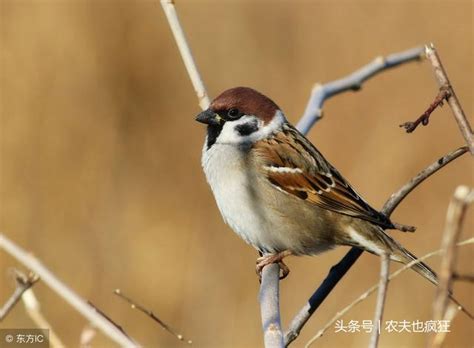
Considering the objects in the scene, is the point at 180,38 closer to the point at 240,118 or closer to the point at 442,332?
the point at 240,118

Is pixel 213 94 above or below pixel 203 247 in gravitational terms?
above

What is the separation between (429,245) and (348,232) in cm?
246

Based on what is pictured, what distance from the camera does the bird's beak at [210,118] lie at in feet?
9.00

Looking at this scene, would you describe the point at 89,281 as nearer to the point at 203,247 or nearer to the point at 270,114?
the point at 203,247

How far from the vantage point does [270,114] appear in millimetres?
2939

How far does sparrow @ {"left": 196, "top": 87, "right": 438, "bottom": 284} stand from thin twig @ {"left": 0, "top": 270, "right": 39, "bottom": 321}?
1450 mm

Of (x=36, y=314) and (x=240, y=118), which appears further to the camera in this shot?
(x=240, y=118)

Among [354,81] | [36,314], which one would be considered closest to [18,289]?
[36,314]

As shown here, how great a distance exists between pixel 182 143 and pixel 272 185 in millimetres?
2929

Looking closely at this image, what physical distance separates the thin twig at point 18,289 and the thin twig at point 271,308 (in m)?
0.51

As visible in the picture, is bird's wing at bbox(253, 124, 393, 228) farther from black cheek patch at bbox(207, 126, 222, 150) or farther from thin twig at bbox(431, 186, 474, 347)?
thin twig at bbox(431, 186, 474, 347)

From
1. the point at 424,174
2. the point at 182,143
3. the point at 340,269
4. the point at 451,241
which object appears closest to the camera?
the point at 451,241

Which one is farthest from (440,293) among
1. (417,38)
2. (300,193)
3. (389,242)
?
(417,38)

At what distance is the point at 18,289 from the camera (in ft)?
4.27
